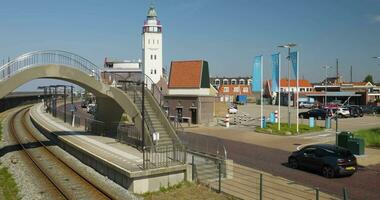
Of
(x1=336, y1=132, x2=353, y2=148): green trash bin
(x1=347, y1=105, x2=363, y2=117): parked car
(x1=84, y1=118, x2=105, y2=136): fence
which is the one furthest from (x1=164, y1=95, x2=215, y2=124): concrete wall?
(x1=336, y1=132, x2=353, y2=148): green trash bin

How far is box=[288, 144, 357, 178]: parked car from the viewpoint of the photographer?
19.1 m

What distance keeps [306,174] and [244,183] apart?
4.19 meters

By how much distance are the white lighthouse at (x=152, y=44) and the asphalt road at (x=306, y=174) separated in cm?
6538

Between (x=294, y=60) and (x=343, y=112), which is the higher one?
(x=294, y=60)

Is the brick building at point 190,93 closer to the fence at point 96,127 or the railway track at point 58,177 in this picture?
the fence at point 96,127

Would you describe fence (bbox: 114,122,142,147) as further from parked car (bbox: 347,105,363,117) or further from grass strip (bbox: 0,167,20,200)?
parked car (bbox: 347,105,363,117)

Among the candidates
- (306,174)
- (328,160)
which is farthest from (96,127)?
(328,160)

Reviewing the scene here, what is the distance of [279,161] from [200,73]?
30.3 m

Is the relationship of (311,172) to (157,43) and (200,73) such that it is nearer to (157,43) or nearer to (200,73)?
(200,73)

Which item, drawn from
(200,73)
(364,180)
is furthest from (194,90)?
(364,180)

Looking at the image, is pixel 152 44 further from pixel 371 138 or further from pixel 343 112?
pixel 371 138

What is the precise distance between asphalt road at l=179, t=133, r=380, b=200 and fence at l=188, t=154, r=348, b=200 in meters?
1.18

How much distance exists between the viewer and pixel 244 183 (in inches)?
688

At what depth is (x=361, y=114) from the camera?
58.1 metres
